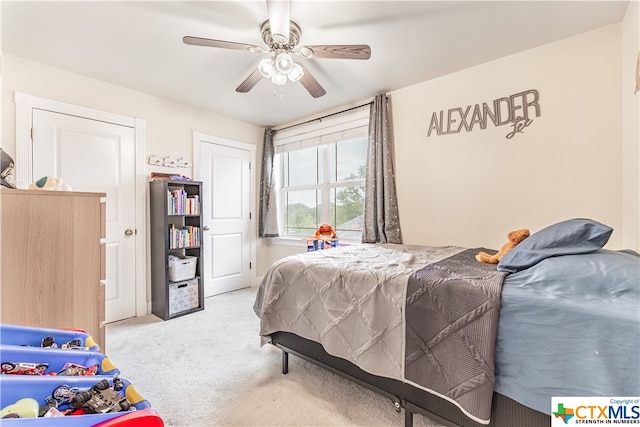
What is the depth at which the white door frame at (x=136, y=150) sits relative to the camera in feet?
7.31

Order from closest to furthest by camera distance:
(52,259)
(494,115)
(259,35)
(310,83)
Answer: (52,259) < (259,35) < (310,83) < (494,115)

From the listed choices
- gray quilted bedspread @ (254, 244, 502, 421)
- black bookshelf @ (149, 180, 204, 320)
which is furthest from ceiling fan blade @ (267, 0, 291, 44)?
black bookshelf @ (149, 180, 204, 320)

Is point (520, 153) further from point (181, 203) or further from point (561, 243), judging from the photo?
point (181, 203)

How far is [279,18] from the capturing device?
156 cm

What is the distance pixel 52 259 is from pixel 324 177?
276 centimetres

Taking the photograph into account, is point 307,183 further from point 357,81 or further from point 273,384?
point 273,384

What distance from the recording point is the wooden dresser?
136 centimetres

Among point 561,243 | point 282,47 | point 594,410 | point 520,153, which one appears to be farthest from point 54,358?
point 520,153

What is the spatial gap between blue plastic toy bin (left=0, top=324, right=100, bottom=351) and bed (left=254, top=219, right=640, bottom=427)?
40.8 inches

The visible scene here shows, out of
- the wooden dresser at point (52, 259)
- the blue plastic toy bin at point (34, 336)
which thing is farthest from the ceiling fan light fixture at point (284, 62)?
the blue plastic toy bin at point (34, 336)

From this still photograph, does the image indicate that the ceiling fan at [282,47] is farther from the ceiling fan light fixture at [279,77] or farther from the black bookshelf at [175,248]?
the black bookshelf at [175,248]

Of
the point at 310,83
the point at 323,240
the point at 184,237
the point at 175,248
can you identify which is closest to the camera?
the point at 310,83

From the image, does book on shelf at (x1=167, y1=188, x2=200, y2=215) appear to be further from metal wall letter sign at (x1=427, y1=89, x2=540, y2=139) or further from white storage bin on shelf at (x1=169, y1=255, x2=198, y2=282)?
metal wall letter sign at (x1=427, y1=89, x2=540, y2=139)

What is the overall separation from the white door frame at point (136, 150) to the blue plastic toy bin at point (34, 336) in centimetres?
178
